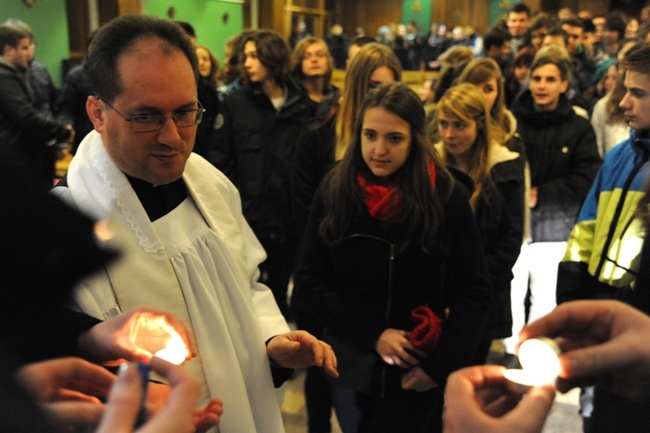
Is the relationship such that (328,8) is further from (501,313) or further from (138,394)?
(138,394)

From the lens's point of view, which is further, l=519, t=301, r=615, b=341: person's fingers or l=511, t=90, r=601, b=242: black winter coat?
l=511, t=90, r=601, b=242: black winter coat

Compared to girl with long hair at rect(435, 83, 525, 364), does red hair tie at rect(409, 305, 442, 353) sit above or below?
below

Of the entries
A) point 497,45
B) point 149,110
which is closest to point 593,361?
point 149,110

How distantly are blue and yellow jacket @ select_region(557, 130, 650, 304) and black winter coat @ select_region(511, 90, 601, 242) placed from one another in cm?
89

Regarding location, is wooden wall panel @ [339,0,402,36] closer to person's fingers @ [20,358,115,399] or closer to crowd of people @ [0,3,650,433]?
crowd of people @ [0,3,650,433]

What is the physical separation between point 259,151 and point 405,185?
5.34 ft

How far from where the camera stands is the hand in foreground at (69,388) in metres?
0.64

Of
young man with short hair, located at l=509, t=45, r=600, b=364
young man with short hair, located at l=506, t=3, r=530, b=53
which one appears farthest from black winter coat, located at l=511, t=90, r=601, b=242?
young man with short hair, located at l=506, t=3, r=530, b=53

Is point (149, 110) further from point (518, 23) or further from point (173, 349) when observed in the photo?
point (518, 23)

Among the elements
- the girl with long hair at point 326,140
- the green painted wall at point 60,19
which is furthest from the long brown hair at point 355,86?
the green painted wall at point 60,19

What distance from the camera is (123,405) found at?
0.67 meters

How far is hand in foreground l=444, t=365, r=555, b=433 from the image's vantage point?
79 centimetres

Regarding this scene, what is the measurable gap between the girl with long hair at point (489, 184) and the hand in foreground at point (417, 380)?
0.57 meters

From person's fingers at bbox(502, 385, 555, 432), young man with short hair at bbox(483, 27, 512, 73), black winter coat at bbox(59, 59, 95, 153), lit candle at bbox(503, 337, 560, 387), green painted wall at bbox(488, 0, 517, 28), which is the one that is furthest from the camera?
green painted wall at bbox(488, 0, 517, 28)
